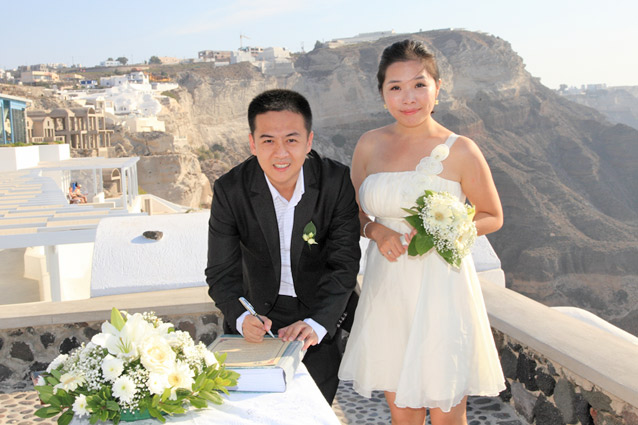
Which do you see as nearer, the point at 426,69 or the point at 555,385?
the point at 426,69

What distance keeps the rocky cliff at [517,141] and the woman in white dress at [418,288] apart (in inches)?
1814

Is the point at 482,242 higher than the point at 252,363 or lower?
lower

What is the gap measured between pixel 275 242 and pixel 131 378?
0.98 m

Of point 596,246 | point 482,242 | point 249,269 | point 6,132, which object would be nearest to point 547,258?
point 596,246

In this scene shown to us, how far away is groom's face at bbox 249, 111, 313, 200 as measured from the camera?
8.06ft

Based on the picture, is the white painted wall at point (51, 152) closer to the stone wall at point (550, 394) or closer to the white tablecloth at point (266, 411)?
the stone wall at point (550, 394)

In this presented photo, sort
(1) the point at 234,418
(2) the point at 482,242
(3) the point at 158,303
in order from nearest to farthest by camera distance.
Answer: (1) the point at 234,418 < (3) the point at 158,303 < (2) the point at 482,242

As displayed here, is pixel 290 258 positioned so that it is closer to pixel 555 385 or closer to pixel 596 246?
pixel 555 385

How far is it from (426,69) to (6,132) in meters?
25.1

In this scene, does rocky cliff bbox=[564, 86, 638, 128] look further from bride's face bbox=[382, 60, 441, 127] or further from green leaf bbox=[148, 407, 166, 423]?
green leaf bbox=[148, 407, 166, 423]

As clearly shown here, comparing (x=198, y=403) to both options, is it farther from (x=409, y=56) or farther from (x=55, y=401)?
A: (x=409, y=56)

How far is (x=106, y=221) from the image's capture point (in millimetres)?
5602

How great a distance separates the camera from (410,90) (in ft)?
8.49

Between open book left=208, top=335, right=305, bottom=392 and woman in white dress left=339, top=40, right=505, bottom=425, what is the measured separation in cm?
46
